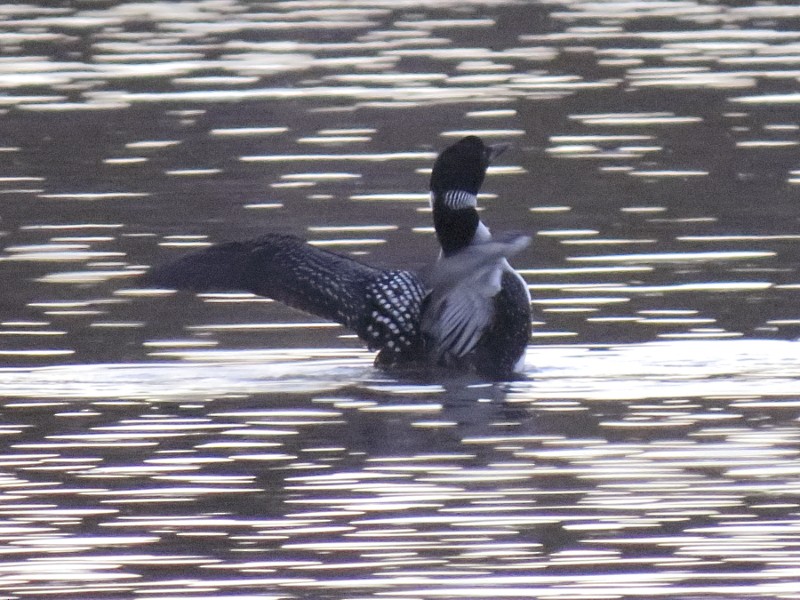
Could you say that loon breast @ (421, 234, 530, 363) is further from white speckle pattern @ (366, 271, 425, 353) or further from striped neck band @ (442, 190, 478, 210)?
striped neck band @ (442, 190, 478, 210)

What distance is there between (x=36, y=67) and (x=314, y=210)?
22.5 feet

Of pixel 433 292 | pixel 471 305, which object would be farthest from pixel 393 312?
pixel 471 305

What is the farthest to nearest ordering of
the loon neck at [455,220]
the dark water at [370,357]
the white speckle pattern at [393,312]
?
the loon neck at [455,220]
the white speckle pattern at [393,312]
the dark water at [370,357]

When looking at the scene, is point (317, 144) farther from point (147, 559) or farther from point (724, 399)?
point (147, 559)

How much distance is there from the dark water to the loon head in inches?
22.8

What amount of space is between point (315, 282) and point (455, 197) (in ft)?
2.18

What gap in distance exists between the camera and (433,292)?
881 centimetres

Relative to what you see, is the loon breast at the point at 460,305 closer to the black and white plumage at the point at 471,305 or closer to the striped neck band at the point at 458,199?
the black and white plumage at the point at 471,305

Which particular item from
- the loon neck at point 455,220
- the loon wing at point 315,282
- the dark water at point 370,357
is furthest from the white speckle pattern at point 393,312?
the loon neck at point 455,220

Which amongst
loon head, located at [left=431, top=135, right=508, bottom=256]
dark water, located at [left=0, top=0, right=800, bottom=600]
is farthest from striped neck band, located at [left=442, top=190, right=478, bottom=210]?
dark water, located at [left=0, top=0, right=800, bottom=600]

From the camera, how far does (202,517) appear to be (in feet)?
22.1

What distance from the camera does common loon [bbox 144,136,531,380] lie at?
28.7 ft

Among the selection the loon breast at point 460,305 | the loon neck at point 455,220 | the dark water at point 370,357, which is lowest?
the dark water at point 370,357

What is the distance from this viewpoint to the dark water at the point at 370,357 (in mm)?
6375
